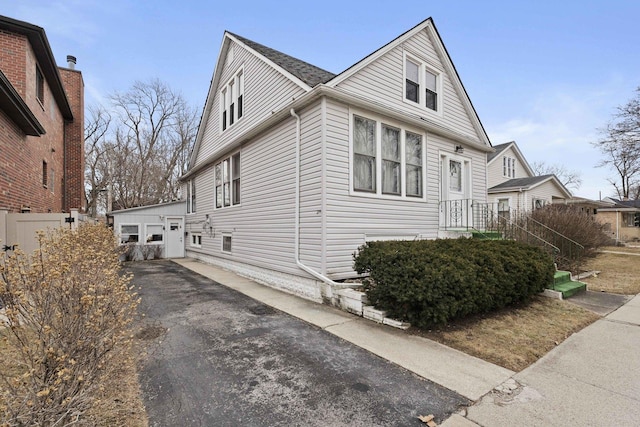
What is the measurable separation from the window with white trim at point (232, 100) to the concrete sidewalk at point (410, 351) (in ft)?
23.4

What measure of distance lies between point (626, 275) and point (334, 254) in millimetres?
9522

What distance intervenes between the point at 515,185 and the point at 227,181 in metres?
17.6

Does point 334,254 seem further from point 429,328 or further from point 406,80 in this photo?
point 406,80

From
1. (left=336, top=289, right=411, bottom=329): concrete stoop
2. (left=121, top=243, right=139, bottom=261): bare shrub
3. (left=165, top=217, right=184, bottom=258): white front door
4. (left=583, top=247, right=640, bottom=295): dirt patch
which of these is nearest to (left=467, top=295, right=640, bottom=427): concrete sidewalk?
(left=336, top=289, right=411, bottom=329): concrete stoop

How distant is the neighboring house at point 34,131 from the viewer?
680 cm

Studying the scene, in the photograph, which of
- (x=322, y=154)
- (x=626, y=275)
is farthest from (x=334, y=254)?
(x=626, y=275)

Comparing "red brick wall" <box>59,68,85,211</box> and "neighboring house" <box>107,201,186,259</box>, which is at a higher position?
"red brick wall" <box>59,68,85,211</box>

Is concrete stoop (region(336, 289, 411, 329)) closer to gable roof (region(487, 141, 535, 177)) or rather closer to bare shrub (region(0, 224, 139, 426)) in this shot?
bare shrub (region(0, 224, 139, 426))

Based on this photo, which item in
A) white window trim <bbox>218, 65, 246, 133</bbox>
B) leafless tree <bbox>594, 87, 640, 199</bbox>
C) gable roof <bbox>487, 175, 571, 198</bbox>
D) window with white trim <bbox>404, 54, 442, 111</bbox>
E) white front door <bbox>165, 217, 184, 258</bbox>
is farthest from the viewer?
gable roof <bbox>487, 175, 571, 198</bbox>

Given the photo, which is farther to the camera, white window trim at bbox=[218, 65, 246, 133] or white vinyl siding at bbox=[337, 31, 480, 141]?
white window trim at bbox=[218, 65, 246, 133]

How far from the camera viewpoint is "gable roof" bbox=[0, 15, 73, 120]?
8430 millimetres

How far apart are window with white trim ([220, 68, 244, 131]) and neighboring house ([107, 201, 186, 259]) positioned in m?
6.18

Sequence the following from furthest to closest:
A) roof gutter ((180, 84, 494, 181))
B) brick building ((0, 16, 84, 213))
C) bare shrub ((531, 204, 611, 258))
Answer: bare shrub ((531, 204, 611, 258))
brick building ((0, 16, 84, 213))
roof gutter ((180, 84, 494, 181))

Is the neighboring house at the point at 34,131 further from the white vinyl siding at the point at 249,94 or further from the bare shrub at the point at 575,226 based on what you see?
the bare shrub at the point at 575,226
